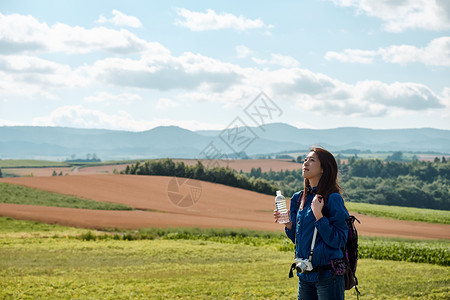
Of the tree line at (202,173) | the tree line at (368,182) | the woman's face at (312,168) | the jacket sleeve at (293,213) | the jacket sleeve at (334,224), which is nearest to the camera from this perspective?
the jacket sleeve at (334,224)

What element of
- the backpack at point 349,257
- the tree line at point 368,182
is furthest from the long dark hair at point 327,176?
the tree line at point 368,182

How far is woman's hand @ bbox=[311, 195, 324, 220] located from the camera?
4.70m

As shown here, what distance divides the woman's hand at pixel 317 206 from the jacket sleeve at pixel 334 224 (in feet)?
Result: 0.16

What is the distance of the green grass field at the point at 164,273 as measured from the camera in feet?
41.7

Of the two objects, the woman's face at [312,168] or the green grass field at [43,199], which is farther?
the green grass field at [43,199]

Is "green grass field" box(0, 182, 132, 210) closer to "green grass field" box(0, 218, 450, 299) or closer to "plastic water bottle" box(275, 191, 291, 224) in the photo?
"green grass field" box(0, 218, 450, 299)

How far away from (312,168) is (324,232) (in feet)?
2.30

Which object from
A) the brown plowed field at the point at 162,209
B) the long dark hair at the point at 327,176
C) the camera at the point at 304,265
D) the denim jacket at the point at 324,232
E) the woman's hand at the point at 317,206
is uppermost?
the long dark hair at the point at 327,176

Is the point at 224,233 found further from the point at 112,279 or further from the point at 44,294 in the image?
the point at 44,294

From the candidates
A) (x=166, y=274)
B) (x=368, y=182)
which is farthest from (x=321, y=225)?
(x=368, y=182)

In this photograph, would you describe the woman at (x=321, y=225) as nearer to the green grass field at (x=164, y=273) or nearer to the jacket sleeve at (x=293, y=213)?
the jacket sleeve at (x=293, y=213)

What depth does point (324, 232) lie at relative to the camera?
184 inches

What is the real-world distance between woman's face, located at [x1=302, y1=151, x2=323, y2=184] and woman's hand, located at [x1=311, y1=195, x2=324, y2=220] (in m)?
0.29

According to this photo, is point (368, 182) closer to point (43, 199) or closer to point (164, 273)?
point (43, 199)
